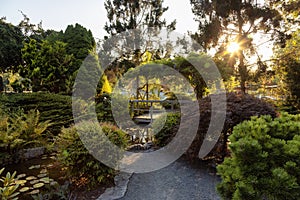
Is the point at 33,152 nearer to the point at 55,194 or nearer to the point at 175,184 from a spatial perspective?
the point at 55,194

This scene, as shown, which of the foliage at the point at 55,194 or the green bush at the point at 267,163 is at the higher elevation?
the green bush at the point at 267,163

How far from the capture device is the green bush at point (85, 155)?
9.52 ft

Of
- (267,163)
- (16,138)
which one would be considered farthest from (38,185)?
(267,163)

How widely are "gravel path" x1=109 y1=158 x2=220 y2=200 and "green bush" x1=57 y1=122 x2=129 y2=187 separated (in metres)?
0.47

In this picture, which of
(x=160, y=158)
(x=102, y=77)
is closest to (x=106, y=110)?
(x=102, y=77)

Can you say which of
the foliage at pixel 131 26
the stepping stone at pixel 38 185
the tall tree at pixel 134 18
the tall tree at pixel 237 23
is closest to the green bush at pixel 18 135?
the stepping stone at pixel 38 185

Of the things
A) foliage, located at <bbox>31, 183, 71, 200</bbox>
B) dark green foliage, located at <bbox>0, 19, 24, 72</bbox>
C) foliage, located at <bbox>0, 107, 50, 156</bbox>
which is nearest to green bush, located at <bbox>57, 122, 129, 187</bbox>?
foliage, located at <bbox>31, 183, 71, 200</bbox>

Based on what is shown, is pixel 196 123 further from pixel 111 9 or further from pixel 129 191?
pixel 111 9

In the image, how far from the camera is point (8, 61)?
1038cm

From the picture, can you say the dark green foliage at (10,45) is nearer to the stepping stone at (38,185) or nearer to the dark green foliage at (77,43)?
the dark green foliage at (77,43)

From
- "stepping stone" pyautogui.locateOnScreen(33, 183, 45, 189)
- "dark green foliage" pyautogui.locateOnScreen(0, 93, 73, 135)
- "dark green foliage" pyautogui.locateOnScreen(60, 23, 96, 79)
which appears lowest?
"stepping stone" pyautogui.locateOnScreen(33, 183, 45, 189)

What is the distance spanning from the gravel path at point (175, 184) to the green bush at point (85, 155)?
47 cm

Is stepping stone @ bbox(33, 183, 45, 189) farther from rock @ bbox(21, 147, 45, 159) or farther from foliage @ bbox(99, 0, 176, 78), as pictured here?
foliage @ bbox(99, 0, 176, 78)

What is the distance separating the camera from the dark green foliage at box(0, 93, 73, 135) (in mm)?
5859
